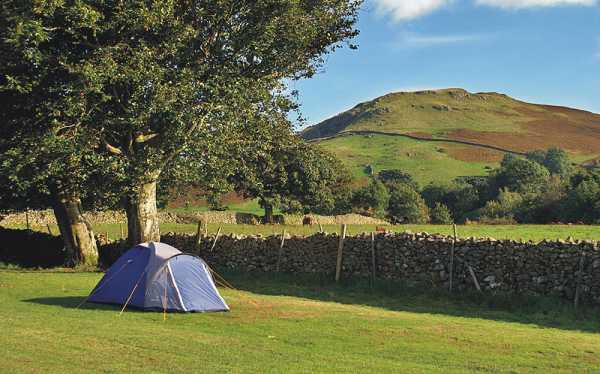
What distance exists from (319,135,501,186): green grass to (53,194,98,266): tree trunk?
80776mm

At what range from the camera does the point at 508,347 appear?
14266 mm

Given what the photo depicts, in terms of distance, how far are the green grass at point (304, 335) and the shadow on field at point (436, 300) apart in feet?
0.18

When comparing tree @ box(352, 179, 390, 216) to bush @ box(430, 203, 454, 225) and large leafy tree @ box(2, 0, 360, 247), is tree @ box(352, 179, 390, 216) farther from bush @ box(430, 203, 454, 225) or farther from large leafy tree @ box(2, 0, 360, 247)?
large leafy tree @ box(2, 0, 360, 247)

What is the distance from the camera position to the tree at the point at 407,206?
9041 cm

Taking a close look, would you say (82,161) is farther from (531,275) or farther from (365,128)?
(365,128)

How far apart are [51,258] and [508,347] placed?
25755 mm

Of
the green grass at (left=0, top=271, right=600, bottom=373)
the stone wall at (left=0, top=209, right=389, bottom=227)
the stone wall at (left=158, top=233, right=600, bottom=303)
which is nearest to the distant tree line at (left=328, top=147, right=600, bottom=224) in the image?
the stone wall at (left=0, top=209, right=389, bottom=227)

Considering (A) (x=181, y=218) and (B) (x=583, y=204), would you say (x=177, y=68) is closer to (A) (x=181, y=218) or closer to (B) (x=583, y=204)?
(A) (x=181, y=218)

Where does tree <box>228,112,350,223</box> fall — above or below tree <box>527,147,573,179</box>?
below

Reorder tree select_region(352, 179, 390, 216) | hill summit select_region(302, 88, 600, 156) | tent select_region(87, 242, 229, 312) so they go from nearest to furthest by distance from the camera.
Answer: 1. tent select_region(87, 242, 229, 312)
2. tree select_region(352, 179, 390, 216)
3. hill summit select_region(302, 88, 600, 156)

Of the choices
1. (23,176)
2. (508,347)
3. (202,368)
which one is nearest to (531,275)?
(508,347)

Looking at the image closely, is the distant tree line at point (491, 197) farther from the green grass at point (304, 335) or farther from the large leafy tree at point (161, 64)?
the green grass at point (304, 335)

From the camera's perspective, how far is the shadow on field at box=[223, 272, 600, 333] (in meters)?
19.4

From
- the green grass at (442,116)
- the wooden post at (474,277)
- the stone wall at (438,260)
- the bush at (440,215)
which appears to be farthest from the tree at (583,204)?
the green grass at (442,116)
